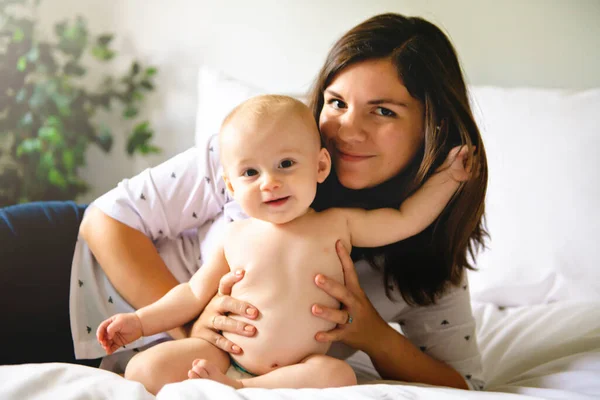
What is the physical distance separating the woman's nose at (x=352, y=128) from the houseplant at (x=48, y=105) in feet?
4.68

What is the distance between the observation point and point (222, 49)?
225 centimetres

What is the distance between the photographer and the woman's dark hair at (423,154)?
41.4 inches

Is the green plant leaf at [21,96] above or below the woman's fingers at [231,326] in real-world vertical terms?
above

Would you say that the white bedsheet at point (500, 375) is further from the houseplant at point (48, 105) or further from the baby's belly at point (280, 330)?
the houseplant at point (48, 105)

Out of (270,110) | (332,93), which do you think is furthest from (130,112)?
(270,110)

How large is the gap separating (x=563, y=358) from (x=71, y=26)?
7.18ft

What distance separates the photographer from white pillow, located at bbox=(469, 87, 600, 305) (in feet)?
4.87

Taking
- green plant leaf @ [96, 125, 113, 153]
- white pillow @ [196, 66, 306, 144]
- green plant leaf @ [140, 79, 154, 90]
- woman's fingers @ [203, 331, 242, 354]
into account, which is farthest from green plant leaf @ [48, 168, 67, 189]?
woman's fingers @ [203, 331, 242, 354]

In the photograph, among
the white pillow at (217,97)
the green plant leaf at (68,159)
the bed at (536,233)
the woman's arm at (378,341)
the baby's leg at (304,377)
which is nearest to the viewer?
the baby's leg at (304,377)

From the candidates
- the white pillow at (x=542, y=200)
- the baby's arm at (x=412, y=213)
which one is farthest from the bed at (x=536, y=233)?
the baby's arm at (x=412, y=213)

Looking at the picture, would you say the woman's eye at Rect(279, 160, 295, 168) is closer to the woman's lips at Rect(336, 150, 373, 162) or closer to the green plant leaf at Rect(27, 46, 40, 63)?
the woman's lips at Rect(336, 150, 373, 162)

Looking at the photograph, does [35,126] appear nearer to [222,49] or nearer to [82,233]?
[222,49]

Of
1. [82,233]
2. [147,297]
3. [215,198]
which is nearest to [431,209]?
[215,198]

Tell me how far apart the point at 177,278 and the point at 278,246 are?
0.38 meters
